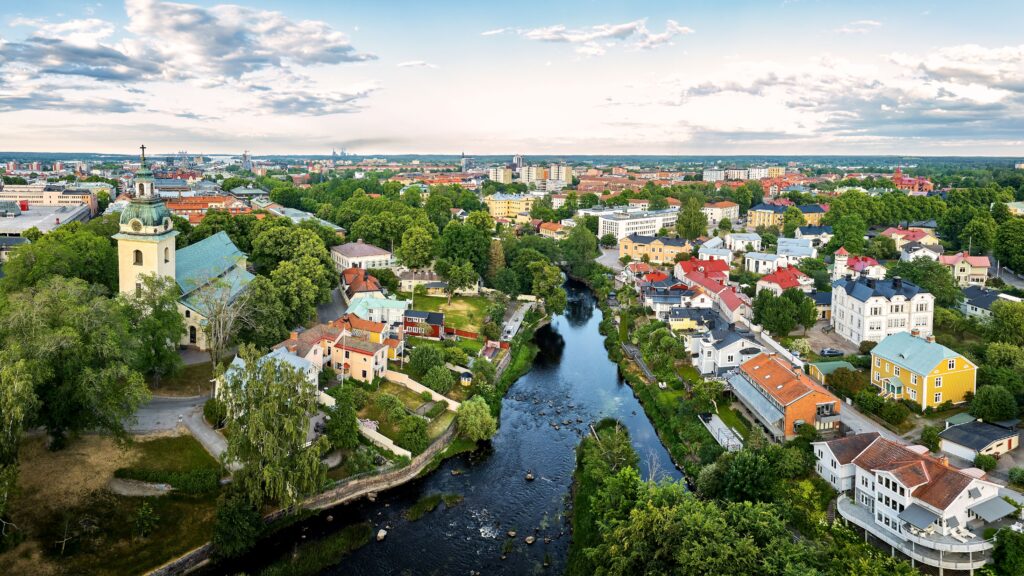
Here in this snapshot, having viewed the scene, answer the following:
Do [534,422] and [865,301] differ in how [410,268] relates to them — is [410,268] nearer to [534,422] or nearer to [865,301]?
[534,422]

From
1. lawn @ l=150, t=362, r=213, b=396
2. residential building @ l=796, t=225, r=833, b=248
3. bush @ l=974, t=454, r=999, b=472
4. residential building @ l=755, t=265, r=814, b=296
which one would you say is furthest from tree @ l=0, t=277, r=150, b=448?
residential building @ l=796, t=225, r=833, b=248

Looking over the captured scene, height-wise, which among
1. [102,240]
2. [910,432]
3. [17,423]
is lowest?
[910,432]

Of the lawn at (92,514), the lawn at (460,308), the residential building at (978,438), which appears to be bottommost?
the lawn at (92,514)

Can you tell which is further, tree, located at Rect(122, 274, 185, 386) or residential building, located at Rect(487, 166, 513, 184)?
residential building, located at Rect(487, 166, 513, 184)

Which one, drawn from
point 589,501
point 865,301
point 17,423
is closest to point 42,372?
point 17,423

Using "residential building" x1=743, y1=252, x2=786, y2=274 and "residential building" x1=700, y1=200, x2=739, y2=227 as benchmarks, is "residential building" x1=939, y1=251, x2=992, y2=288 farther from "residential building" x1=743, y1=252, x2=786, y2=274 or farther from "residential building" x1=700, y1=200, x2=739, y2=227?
"residential building" x1=700, y1=200, x2=739, y2=227

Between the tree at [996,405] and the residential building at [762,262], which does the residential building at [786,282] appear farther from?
the tree at [996,405]

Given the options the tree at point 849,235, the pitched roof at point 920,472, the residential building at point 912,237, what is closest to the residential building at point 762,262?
the tree at point 849,235
